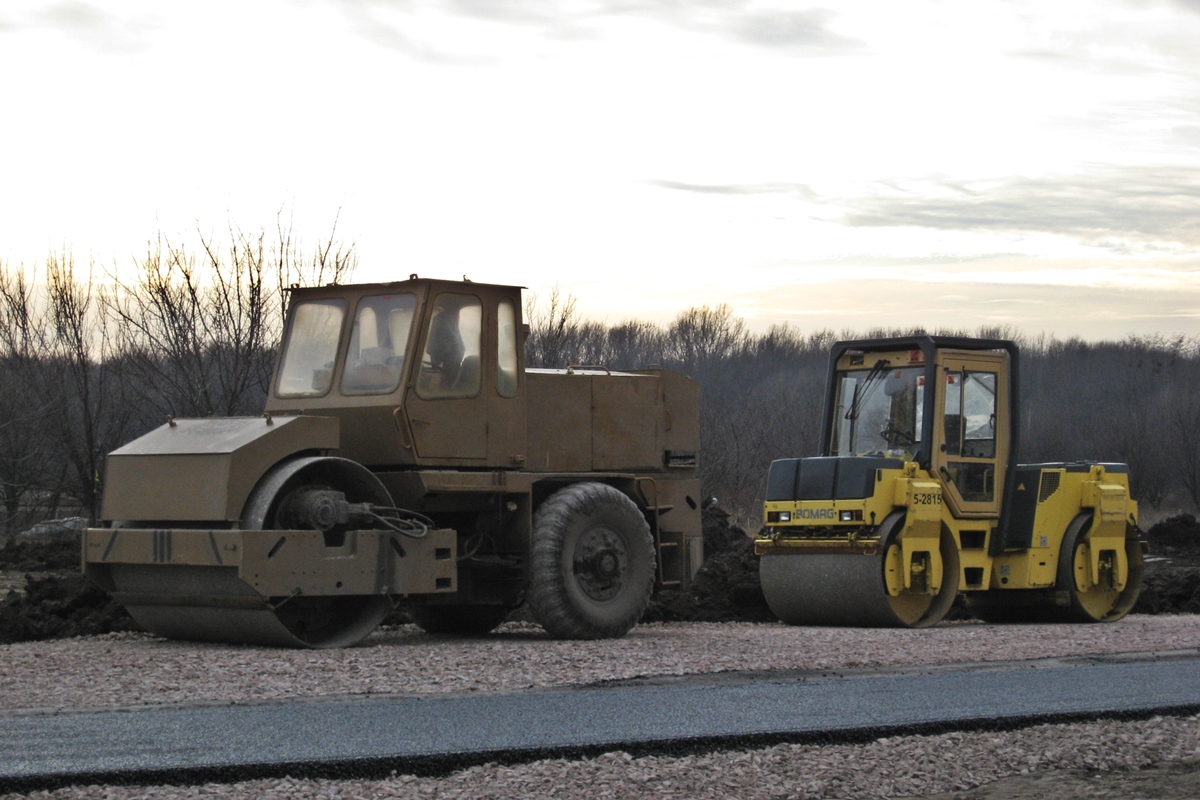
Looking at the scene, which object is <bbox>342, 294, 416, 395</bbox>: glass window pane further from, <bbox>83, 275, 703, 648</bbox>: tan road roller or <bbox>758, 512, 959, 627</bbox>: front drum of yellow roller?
<bbox>758, 512, 959, 627</bbox>: front drum of yellow roller

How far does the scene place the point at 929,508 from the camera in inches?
608

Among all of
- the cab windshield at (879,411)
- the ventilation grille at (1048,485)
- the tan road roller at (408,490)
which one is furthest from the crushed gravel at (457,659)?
the cab windshield at (879,411)

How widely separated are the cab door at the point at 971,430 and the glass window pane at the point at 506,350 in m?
4.71

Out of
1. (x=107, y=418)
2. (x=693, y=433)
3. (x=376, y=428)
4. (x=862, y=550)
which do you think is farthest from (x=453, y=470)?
(x=107, y=418)

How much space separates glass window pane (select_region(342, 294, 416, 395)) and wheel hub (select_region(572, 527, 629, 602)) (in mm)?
2195

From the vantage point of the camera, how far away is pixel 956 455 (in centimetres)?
1612

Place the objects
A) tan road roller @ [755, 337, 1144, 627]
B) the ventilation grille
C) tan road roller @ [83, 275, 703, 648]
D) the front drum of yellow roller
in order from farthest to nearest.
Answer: the ventilation grille
tan road roller @ [755, 337, 1144, 627]
the front drum of yellow roller
tan road roller @ [83, 275, 703, 648]

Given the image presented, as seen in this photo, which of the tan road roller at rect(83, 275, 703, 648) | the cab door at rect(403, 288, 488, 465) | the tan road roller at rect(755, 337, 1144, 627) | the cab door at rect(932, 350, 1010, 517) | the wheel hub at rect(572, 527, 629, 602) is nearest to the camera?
the tan road roller at rect(83, 275, 703, 648)

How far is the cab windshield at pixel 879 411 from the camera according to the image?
1612 cm

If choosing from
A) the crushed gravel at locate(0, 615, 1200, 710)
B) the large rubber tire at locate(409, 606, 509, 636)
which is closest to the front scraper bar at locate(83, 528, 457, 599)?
the crushed gravel at locate(0, 615, 1200, 710)

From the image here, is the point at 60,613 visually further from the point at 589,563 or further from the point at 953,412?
the point at 953,412

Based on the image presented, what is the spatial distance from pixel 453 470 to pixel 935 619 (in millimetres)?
5459

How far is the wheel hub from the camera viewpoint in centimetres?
1364

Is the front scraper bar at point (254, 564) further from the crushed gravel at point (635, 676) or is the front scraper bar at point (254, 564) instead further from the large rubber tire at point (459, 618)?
the large rubber tire at point (459, 618)
